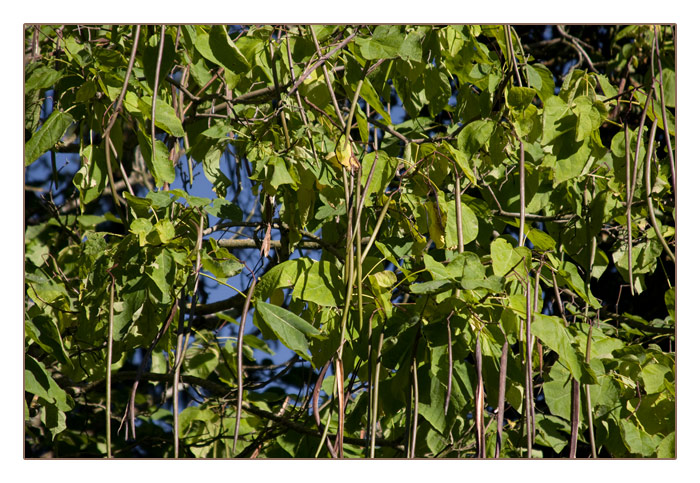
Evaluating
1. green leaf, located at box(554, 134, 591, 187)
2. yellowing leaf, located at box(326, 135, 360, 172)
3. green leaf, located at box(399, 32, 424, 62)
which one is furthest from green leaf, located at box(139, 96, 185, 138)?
green leaf, located at box(554, 134, 591, 187)

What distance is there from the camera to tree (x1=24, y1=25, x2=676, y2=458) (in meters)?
0.95

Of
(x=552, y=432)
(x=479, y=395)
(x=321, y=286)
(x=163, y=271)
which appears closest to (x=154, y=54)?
(x=163, y=271)

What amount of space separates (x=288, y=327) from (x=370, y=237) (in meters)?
0.28

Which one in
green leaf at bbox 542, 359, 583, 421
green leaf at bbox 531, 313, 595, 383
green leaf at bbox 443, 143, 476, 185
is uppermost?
green leaf at bbox 443, 143, 476, 185

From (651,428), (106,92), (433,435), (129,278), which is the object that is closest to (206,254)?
(129,278)

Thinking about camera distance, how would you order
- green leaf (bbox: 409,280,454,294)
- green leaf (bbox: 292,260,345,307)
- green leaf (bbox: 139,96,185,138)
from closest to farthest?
green leaf (bbox: 409,280,454,294) → green leaf (bbox: 292,260,345,307) → green leaf (bbox: 139,96,185,138)

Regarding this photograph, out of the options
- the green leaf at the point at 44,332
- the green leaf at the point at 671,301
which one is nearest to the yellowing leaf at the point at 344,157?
the green leaf at the point at 44,332

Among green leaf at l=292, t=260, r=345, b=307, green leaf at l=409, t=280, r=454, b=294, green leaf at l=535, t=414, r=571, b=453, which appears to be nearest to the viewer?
green leaf at l=409, t=280, r=454, b=294

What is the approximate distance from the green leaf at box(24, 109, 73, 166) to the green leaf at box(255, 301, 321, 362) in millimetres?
422

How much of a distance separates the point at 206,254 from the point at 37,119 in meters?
0.40

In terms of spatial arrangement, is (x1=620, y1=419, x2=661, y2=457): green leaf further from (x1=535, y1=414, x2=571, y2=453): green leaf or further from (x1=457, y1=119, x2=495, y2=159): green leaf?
(x1=457, y1=119, x2=495, y2=159): green leaf

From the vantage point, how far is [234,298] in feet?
4.46

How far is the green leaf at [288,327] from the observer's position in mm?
946

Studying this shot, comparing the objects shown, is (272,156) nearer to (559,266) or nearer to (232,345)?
(559,266)
